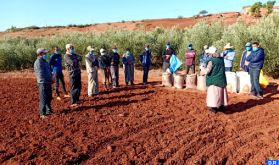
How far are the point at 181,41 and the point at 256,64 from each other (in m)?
12.2

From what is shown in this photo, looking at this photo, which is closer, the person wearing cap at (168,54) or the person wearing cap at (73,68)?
the person wearing cap at (73,68)

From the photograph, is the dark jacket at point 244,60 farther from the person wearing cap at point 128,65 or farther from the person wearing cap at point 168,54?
the person wearing cap at point 128,65

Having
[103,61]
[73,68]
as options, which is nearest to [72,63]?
[73,68]

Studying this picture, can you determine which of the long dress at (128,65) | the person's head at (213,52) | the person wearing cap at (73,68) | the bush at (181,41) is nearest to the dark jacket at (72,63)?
the person wearing cap at (73,68)

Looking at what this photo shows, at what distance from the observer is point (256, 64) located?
406 inches

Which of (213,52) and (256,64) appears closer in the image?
(213,52)

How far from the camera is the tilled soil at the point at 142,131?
605 cm

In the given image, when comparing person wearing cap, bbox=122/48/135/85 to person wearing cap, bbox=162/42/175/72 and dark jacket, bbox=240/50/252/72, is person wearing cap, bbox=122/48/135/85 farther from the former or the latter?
dark jacket, bbox=240/50/252/72

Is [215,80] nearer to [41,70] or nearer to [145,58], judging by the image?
[41,70]

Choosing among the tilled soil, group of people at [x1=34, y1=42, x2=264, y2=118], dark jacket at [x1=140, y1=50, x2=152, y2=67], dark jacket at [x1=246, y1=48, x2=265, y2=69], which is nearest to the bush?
group of people at [x1=34, y1=42, x2=264, y2=118]

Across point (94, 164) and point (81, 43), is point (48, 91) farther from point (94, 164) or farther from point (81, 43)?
point (81, 43)

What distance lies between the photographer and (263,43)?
49.0 feet

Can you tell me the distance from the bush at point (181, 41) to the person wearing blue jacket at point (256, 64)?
4.72 meters

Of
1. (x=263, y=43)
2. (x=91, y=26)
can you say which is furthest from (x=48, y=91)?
(x=91, y=26)
